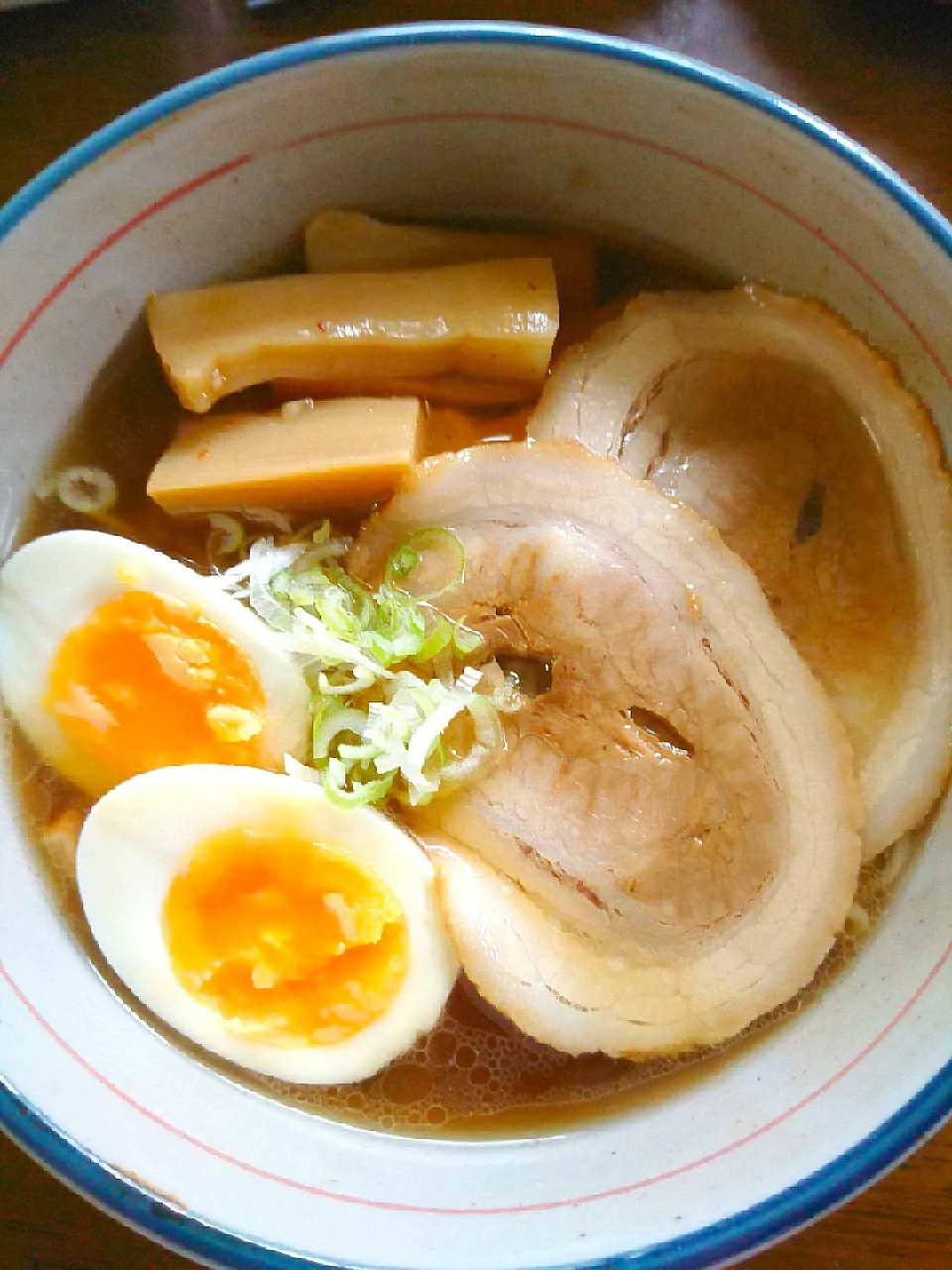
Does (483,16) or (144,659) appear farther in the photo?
(483,16)

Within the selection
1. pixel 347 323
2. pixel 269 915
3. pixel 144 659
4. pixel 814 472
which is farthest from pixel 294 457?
pixel 814 472

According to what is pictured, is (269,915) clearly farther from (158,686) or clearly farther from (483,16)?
(483,16)

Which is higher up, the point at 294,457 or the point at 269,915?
the point at 294,457

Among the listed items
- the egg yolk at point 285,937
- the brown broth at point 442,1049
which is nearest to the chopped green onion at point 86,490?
the brown broth at point 442,1049

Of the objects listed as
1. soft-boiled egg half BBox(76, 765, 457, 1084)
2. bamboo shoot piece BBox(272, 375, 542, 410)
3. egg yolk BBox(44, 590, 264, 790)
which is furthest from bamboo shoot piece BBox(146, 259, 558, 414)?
soft-boiled egg half BBox(76, 765, 457, 1084)

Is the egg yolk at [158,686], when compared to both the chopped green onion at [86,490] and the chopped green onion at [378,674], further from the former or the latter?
the chopped green onion at [86,490]

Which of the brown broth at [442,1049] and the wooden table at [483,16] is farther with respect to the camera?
the wooden table at [483,16]
